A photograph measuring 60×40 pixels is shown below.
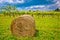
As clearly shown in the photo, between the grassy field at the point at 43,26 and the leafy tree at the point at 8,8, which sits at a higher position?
the leafy tree at the point at 8,8

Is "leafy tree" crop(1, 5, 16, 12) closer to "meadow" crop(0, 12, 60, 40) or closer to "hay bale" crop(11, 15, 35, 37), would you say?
"meadow" crop(0, 12, 60, 40)

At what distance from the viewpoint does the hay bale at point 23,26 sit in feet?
16.1

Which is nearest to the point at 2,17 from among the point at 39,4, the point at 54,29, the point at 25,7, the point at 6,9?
the point at 6,9

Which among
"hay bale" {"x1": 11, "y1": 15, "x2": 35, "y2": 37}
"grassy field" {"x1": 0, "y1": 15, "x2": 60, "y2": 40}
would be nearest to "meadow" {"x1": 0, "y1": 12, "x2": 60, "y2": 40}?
"grassy field" {"x1": 0, "y1": 15, "x2": 60, "y2": 40}

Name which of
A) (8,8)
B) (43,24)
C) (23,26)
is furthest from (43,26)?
(8,8)

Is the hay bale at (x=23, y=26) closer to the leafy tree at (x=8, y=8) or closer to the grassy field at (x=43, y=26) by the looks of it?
the grassy field at (x=43, y=26)

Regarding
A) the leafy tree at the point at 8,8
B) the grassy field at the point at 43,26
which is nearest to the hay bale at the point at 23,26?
the grassy field at the point at 43,26

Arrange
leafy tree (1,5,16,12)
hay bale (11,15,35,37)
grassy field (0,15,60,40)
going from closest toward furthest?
hay bale (11,15,35,37)
grassy field (0,15,60,40)
leafy tree (1,5,16,12)

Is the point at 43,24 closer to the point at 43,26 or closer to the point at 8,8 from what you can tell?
the point at 43,26

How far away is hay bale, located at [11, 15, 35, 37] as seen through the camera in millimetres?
4902

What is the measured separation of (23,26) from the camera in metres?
4.96

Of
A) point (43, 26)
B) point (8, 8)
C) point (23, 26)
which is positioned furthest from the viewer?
point (43, 26)

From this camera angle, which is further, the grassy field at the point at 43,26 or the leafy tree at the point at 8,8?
the leafy tree at the point at 8,8

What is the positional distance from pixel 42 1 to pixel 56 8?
368 millimetres
